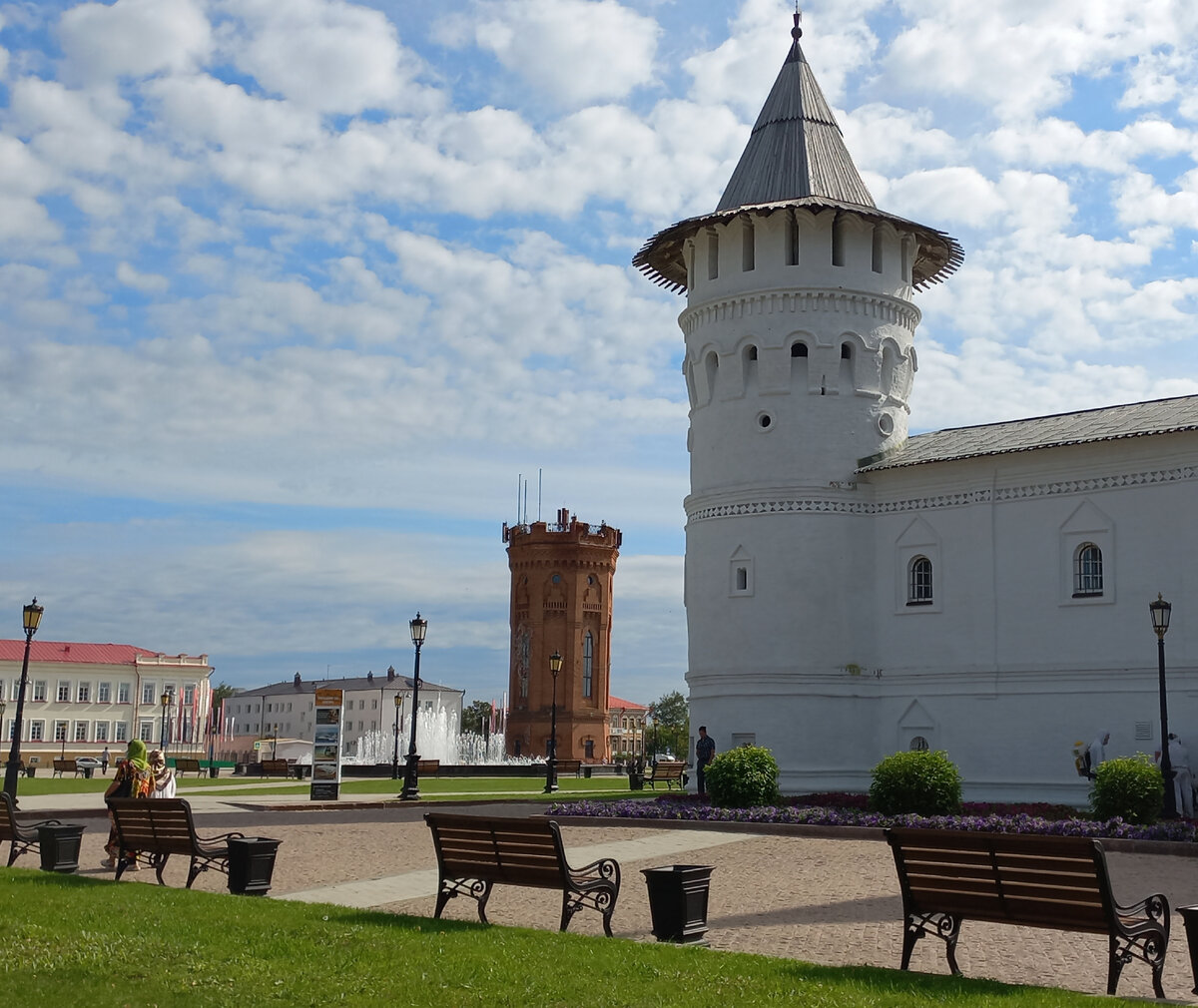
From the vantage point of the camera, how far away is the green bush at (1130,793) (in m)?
19.2

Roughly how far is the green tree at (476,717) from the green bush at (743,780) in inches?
3996

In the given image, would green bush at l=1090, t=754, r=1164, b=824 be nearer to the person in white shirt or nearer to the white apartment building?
the person in white shirt

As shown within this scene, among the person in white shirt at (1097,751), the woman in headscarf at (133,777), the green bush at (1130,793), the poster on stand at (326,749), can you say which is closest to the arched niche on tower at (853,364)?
the person in white shirt at (1097,751)

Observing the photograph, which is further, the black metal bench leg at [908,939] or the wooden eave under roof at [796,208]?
the wooden eave under roof at [796,208]

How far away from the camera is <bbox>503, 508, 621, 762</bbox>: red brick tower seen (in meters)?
76.9

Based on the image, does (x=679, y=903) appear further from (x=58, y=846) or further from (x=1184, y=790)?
(x=1184, y=790)

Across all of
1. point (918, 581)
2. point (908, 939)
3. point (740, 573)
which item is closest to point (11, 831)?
point (908, 939)

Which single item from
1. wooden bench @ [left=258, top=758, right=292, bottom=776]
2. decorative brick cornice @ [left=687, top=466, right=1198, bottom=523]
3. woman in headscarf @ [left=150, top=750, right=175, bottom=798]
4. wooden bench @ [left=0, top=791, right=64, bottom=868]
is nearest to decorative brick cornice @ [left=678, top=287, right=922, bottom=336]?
decorative brick cornice @ [left=687, top=466, right=1198, bottom=523]

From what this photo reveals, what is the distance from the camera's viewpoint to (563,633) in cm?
7775

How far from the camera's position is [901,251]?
32219 millimetres

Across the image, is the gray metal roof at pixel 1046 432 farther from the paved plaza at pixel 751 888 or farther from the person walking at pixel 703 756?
the paved plaza at pixel 751 888

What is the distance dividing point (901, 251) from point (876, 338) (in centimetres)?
255

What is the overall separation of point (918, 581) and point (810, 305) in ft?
22.8

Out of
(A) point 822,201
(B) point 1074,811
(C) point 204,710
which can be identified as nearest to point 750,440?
(A) point 822,201
